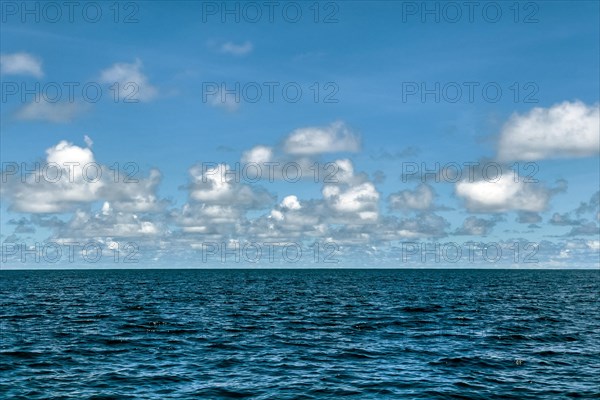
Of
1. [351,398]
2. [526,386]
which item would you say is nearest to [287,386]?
[351,398]

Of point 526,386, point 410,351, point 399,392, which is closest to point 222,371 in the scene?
point 399,392

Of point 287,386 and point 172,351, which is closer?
point 287,386

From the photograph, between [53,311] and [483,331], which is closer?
[483,331]

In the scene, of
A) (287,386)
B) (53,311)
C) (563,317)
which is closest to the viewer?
(287,386)

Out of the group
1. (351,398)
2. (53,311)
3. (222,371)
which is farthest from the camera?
(53,311)

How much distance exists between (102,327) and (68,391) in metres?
24.3

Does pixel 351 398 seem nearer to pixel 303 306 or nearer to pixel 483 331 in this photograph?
pixel 483 331

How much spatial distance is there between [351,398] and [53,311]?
5247 cm

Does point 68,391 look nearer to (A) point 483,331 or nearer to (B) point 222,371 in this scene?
(B) point 222,371

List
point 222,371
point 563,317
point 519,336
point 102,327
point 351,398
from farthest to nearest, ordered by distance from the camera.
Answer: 1. point 563,317
2. point 102,327
3. point 519,336
4. point 222,371
5. point 351,398

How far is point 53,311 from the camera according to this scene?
67688 mm

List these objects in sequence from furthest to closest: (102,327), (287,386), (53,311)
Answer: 1. (53,311)
2. (102,327)
3. (287,386)

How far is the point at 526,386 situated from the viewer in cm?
3052

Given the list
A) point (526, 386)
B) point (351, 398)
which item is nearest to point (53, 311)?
point (351, 398)
